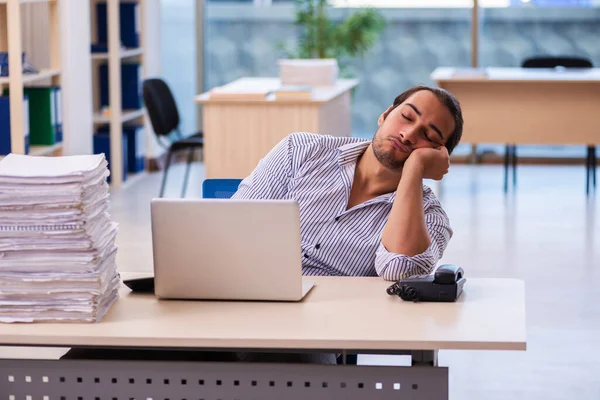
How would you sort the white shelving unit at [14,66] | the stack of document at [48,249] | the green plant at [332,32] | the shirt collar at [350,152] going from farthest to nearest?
the green plant at [332,32]
the white shelving unit at [14,66]
the shirt collar at [350,152]
the stack of document at [48,249]

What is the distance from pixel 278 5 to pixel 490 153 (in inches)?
85.3

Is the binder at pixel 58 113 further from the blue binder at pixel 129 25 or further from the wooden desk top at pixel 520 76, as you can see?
the wooden desk top at pixel 520 76

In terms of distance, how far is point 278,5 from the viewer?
8273mm

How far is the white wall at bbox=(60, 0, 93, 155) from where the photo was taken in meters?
6.09

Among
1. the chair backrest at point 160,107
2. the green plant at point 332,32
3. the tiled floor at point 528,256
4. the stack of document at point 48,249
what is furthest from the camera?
the green plant at point 332,32

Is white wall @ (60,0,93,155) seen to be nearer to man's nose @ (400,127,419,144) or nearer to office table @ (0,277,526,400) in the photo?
man's nose @ (400,127,419,144)

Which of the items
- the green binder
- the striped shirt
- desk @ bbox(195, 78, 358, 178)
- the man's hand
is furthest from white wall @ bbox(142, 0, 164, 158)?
the man's hand

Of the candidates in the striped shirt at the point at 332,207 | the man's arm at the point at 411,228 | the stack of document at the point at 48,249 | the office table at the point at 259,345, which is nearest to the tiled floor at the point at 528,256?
the striped shirt at the point at 332,207

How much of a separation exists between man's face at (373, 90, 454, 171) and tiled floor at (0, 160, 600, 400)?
1095 mm

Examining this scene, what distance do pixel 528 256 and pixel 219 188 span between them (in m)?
2.79

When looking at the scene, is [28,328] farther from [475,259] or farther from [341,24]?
[341,24]

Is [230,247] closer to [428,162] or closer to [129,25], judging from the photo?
[428,162]

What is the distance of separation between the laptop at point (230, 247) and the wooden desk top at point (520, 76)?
464 centimetres

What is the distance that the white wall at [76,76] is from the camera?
20.0 ft
